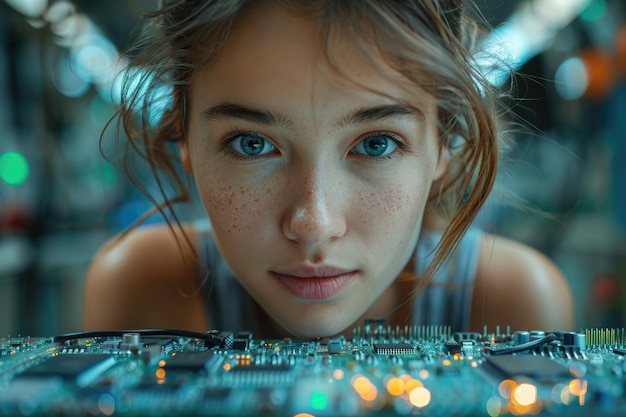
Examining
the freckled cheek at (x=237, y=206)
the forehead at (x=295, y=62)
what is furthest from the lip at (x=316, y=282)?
the forehead at (x=295, y=62)

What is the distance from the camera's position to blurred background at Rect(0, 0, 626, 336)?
283 cm

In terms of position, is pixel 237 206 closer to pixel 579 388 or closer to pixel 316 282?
pixel 316 282

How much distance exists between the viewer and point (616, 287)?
9.11 ft

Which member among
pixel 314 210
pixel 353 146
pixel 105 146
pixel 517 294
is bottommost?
pixel 517 294

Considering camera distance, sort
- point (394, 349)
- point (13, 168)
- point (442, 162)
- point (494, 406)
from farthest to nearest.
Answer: point (13, 168), point (442, 162), point (394, 349), point (494, 406)

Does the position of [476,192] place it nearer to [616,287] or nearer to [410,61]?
[410,61]

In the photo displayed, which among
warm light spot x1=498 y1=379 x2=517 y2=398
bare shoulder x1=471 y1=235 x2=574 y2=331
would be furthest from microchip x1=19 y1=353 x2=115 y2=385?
bare shoulder x1=471 y1=235 x2=574 y2=331

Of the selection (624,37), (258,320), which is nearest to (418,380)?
(258,320)

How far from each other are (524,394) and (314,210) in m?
0.41

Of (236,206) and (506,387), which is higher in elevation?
(236,206)

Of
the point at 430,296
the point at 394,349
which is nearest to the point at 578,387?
the point at 394,349

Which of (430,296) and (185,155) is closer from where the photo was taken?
(185,155)

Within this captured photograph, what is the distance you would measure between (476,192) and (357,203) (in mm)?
308

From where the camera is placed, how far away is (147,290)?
1.56m
